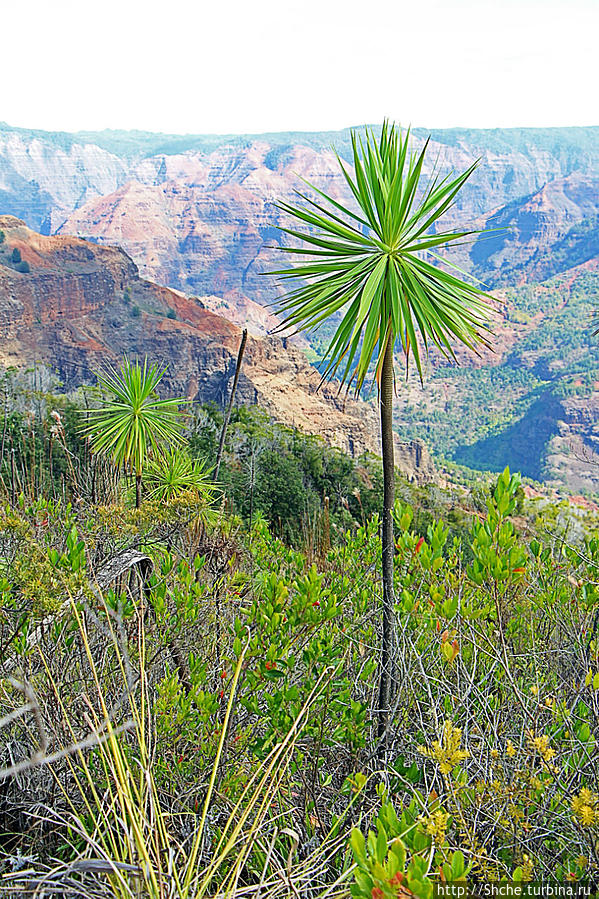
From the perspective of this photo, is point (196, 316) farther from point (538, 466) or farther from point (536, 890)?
point (536, 890)

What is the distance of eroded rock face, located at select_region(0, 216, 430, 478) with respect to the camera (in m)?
55.8

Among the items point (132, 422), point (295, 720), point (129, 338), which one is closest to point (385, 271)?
point (295, 720)

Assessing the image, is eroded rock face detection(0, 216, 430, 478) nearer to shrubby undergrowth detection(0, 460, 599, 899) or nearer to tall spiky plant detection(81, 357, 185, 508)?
tall spiky plant detection(81, 357, 185, 508)

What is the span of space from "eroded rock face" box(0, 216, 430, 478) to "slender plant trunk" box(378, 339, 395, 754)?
47155 millimetres

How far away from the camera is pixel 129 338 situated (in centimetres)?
6397

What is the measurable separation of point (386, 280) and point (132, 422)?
3.60 m

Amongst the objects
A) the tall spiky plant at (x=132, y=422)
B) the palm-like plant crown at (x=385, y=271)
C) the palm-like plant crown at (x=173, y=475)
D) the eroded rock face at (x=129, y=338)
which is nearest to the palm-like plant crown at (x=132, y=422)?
the tall spiky plant at (x=132, y=422)

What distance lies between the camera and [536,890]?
172 centimetres

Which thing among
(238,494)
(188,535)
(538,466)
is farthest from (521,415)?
(188,535)

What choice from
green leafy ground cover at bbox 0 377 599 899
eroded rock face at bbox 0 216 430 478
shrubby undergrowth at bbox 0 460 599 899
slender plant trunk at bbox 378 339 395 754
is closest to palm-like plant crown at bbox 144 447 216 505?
green leafy ground cover at bbox 0 377 599 899

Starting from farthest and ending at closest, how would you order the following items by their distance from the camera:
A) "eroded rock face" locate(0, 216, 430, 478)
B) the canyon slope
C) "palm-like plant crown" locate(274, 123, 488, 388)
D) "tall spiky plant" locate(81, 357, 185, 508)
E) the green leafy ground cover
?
the canyon slope
"eroded rock face" locate(0, 216, 430, 478)
"tall spiky plant" locate(81, 357, 185, 508)
"palm-like plant crown" locate(274, 123, 488, 388)
the green leafy ground cover

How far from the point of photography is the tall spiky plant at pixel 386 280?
2.62 metres

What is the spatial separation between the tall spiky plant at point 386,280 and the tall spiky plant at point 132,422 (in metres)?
3.05

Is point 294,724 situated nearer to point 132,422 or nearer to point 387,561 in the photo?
point 387,561
